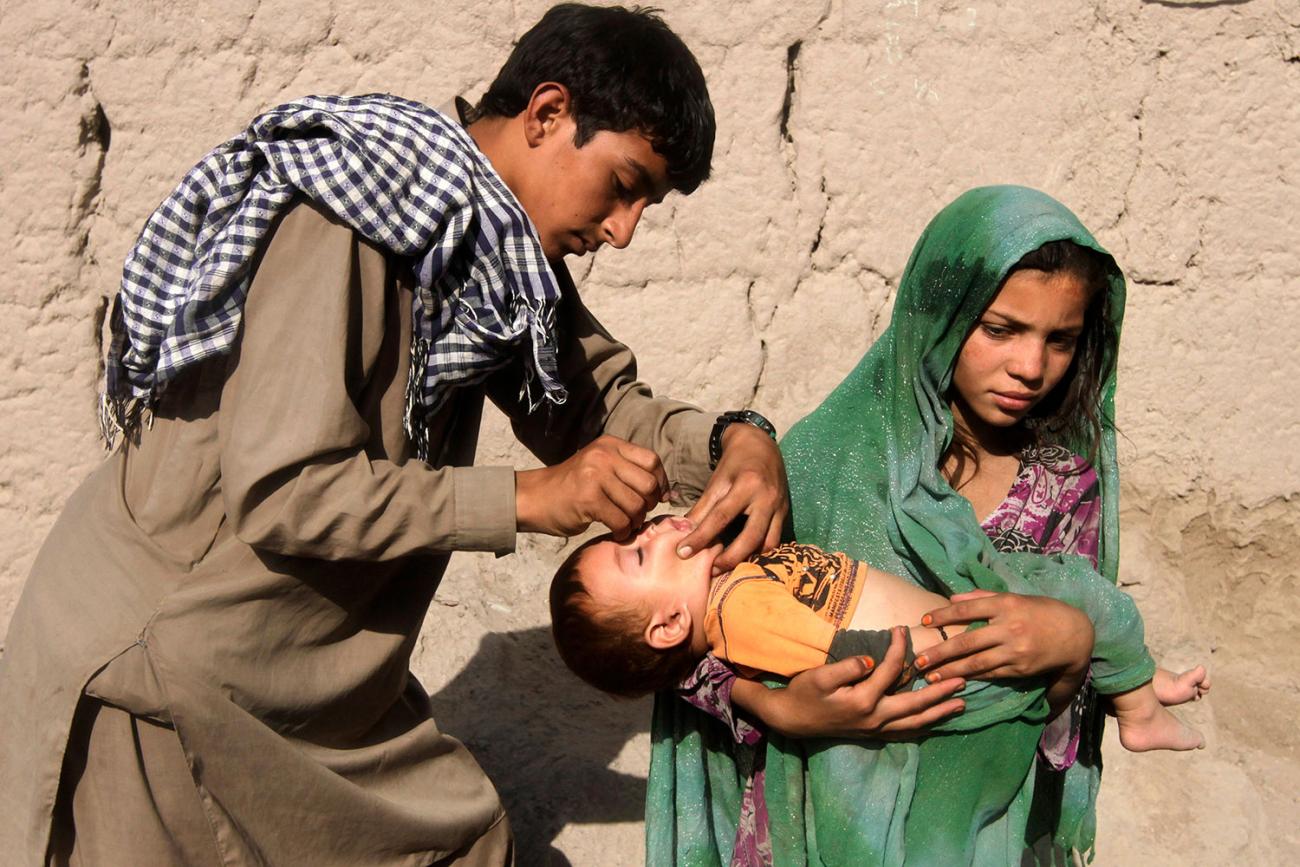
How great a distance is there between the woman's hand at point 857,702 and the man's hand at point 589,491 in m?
0.40

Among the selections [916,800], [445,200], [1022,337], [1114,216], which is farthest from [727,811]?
[1114,216]

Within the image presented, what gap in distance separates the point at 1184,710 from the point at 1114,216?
152cm

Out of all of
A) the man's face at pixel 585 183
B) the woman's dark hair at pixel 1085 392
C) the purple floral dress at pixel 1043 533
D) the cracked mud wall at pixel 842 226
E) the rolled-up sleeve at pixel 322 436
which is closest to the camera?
the rolled-up sleeve at pixel 322 436

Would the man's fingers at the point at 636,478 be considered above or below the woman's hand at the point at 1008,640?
above

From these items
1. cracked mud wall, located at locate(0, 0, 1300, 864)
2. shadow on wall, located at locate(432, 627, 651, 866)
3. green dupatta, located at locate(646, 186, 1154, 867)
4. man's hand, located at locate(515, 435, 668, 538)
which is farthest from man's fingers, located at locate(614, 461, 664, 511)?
cracked mud wall, located at locate(0, 0, 1300, 864)

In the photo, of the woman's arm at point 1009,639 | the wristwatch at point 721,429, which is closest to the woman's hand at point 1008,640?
the woman's arm at point 1009,639

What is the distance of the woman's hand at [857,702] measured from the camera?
2184 millimetres

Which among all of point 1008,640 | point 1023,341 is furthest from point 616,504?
point 1023,341

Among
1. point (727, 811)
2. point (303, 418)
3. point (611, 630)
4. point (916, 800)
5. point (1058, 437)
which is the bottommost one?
point (727, 811)

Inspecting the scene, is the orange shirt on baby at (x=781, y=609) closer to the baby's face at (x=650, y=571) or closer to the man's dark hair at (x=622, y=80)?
the baby's face at (x=650, y=571)

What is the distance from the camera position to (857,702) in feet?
7.15

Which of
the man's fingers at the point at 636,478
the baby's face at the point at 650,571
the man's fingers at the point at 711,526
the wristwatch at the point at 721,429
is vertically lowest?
the baby's face at the point at 650,571

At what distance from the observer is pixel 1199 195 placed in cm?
408

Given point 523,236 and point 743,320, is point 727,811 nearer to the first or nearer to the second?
point 523,236
